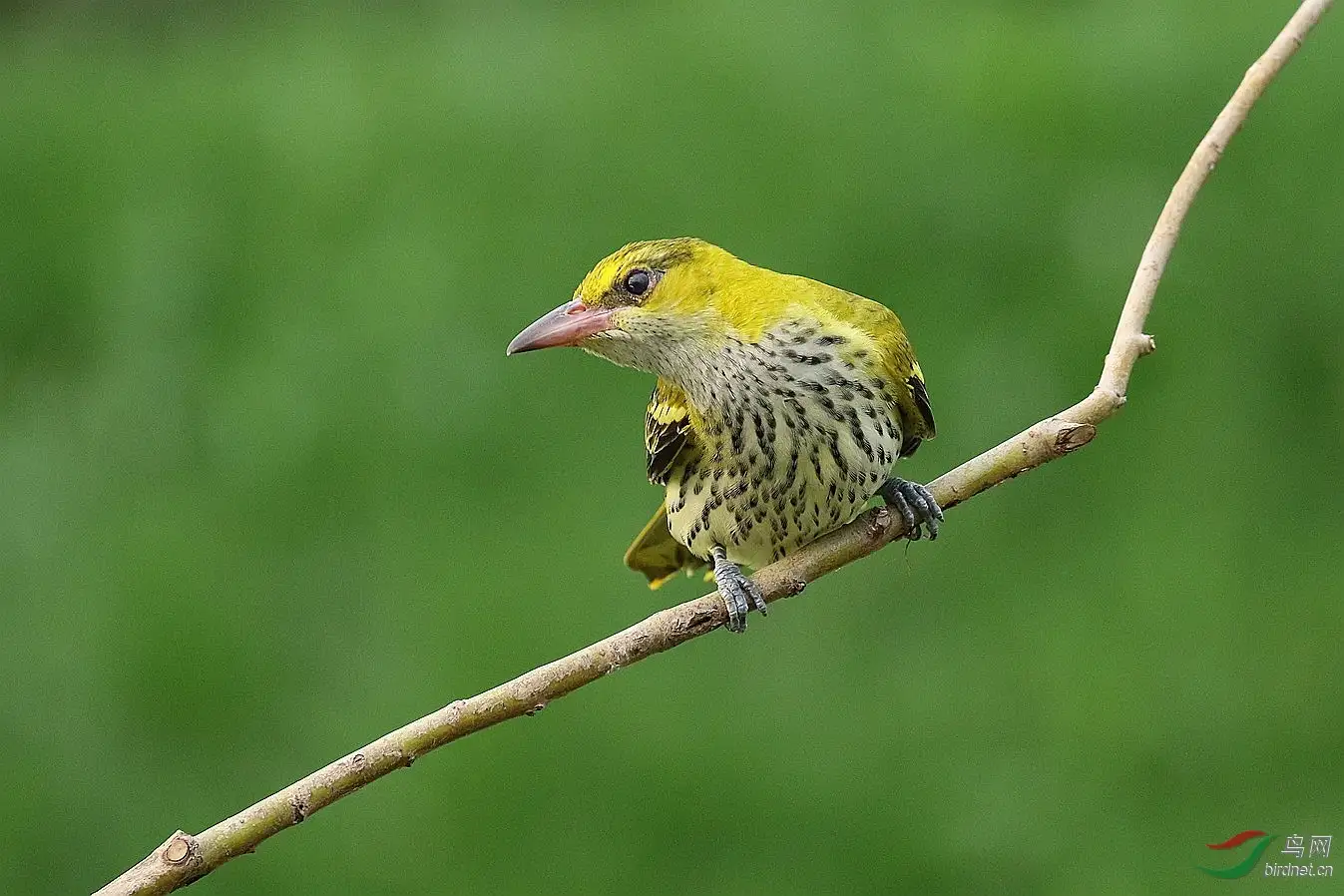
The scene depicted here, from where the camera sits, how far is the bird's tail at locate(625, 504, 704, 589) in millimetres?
3803

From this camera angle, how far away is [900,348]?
3408 millimetres

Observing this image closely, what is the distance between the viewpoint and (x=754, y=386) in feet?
10.4

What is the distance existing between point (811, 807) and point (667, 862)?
1.55 feet

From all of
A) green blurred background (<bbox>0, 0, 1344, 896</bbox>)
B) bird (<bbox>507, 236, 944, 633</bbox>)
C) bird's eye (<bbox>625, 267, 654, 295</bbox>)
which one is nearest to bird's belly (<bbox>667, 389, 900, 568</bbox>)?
bird (<bbox>507, 236, 944, 633</bbox>)

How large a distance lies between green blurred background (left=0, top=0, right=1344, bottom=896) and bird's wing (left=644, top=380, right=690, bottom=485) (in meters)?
1.96

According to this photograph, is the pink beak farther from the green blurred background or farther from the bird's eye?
the green blurred background

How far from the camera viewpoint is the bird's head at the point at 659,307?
10.2 ft

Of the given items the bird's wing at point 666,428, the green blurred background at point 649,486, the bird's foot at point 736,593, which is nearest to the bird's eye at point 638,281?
the bird's wing at point 666,428

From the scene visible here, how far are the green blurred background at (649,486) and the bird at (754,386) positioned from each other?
1.98 meters

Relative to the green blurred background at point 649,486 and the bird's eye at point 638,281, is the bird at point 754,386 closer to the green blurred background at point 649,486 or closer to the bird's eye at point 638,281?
the bird's eye at point 638,281

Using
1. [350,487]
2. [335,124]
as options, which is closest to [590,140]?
A: [335,124]

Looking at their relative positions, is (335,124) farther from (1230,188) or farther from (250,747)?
Result: (1230,188)

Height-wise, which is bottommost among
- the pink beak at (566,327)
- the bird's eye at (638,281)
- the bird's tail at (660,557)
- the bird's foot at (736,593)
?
the bird's foot at (736,593)

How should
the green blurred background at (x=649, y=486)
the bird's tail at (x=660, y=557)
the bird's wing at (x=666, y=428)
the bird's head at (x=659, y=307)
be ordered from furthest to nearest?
the green blurred background at (x=649, y=486) < the bird's tail at (x=660, y=557) < the bird's wing at (x=666, y=428) < the bird's head at (x=659, y=307)
